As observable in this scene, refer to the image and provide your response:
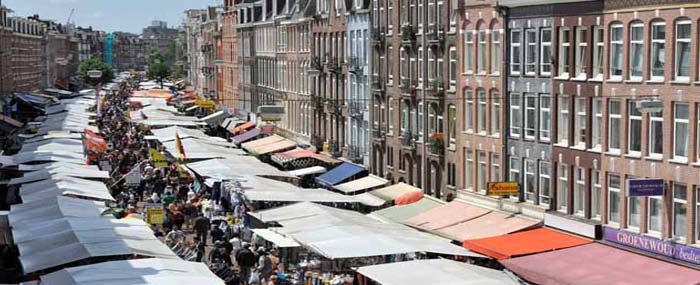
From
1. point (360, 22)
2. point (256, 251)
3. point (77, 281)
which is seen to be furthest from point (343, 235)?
point (360, 22)

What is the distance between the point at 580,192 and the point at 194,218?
56.9 feet

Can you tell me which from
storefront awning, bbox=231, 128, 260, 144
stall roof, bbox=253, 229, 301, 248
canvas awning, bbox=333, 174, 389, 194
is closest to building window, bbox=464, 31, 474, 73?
canvas awning, bbox=333, 174, 389, 194

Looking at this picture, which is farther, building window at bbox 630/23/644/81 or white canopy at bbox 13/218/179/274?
building window at bbox 630/23/644/81

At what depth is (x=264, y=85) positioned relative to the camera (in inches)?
3423

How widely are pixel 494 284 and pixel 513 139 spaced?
12.6 metres

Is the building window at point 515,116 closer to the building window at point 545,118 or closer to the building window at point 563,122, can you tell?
the building window at point 545,118

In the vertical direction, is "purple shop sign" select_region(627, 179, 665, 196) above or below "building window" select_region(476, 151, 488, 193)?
above

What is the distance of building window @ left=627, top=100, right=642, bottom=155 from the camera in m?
31.7

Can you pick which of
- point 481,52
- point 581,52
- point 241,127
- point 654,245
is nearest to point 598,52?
point 581,52

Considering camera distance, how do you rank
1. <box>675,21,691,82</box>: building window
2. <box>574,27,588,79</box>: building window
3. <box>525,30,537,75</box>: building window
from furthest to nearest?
<box>525,30,537,75</box>: building window < <box>574,27,588,79</box>: building window < <box>675,21,691,82</box>: building window

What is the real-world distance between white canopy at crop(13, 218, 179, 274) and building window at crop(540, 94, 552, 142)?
40.7ft

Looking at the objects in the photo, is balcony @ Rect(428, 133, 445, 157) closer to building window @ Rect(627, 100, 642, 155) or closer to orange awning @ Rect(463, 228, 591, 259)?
orange awning @ Rect(463, 228, 591, 259)

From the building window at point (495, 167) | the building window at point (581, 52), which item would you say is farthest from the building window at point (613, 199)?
the building window at point (495, 167)

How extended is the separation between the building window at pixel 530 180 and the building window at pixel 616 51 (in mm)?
5487
